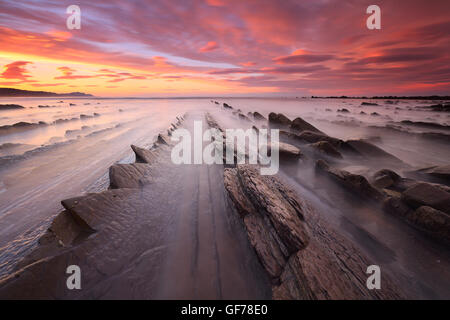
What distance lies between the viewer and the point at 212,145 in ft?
28.1

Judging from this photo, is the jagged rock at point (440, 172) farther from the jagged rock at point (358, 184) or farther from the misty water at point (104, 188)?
the jagged rock at point (358, 184)

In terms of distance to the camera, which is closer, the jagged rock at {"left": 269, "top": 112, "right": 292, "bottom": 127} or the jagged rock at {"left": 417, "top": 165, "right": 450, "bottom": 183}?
the jagged rock at {"left": 417, "top": 165, "right": 450, "bottom": 183}

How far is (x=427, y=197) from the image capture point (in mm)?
3398

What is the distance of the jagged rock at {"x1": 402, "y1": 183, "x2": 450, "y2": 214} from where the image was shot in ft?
10.6

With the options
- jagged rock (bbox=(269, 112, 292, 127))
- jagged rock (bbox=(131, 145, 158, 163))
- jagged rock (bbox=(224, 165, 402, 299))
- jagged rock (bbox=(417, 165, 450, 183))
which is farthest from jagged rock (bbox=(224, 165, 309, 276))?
jagged rock (bbox=(269, 112, 292, 127))

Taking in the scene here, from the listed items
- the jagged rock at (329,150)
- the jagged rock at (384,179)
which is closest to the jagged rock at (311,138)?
the jagged rock at (329,150)

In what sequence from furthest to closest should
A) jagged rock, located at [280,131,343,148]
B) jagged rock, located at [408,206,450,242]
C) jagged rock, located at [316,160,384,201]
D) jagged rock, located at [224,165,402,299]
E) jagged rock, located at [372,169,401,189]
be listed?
jagged rock, located at [280,131,343,148], jagged rock, located at [372,169,401,189], jagged rock, located at [316,160,384,201], jagged rock, located at [408,206,450,242], jagged rock, located at [224,165,402,299]

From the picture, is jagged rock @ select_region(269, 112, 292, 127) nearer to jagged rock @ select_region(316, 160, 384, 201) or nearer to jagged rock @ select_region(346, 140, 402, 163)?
jagged rock @ select_region(346, 140, 402, 163)

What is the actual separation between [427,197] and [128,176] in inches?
259

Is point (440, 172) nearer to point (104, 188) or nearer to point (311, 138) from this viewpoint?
point (311, 138)

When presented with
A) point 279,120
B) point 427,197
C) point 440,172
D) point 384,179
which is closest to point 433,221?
point 427,197

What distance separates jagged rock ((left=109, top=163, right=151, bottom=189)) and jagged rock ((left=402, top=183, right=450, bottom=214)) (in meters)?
6.04

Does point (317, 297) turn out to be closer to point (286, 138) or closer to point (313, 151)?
point (313, 151)
